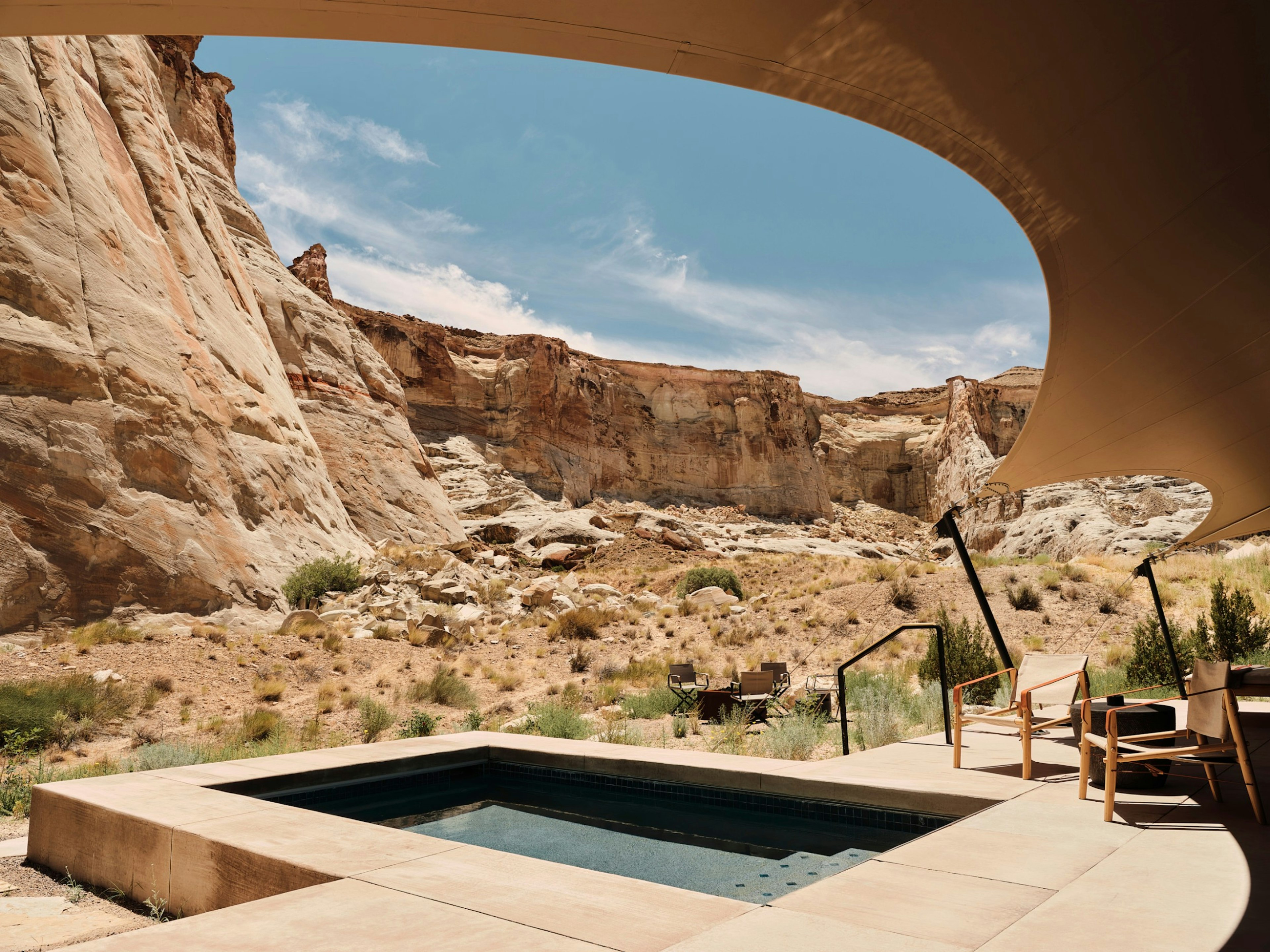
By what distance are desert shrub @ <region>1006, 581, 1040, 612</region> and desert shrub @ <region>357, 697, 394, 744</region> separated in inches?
506

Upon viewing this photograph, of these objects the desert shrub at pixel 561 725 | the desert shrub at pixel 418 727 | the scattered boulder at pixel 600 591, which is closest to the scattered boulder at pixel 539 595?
the scattered boulder at pixel 600 591

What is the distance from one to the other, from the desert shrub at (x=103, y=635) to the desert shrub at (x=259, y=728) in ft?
12.3

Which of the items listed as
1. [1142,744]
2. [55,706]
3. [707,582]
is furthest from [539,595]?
[1142,744]

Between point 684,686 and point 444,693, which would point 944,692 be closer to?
point 684,686

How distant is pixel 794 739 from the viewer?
809 cm

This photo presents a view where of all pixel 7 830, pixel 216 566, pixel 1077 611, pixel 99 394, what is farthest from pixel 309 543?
pixel 1077 611

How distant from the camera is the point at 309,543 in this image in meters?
19.2

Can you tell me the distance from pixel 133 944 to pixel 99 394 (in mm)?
A: 14728

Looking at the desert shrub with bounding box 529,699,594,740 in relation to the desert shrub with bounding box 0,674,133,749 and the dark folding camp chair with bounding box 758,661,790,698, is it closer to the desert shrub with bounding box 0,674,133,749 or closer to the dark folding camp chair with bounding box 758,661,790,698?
the dark folding camp chair with bounding box 758,661,790,698

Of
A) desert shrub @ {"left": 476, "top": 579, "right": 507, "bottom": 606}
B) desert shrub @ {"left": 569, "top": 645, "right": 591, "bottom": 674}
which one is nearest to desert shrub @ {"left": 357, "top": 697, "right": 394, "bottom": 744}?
desert shrub @ {"left": 569, "top": 645, "right": 591, "bottom": 674}

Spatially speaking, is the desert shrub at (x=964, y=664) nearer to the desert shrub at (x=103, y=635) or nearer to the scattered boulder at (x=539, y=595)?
the scattered boulder at (x=539, y=595)

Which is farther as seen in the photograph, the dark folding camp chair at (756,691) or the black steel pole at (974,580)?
the dark folding camp chair at (756,691)

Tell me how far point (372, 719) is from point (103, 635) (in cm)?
545

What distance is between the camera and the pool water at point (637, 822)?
4.66 meters
